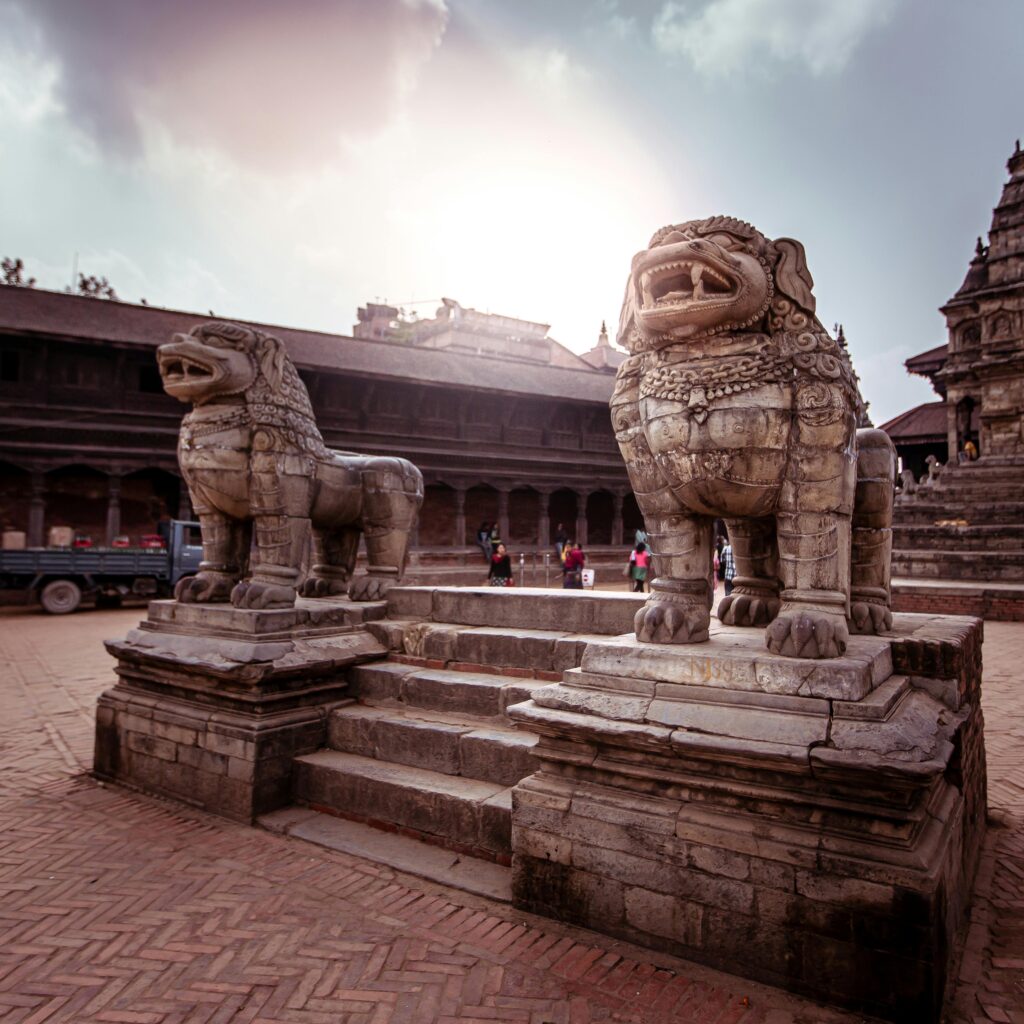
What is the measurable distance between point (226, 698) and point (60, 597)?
45.5 feet

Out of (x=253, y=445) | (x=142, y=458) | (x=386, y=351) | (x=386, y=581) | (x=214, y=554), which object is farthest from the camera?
(x=386, y=351)

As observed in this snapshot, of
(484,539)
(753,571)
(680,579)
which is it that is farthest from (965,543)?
(680,579)

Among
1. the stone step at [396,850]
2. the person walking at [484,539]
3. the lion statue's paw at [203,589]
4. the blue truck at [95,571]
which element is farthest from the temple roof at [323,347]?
the stone step at [396,850]

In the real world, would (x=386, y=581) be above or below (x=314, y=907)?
above

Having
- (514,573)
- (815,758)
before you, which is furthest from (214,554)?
(514,573)

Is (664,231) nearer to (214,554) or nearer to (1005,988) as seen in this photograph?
(1005,988)

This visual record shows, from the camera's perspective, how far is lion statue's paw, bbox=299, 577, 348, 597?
5.52 m

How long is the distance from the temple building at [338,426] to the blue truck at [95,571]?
285 cm

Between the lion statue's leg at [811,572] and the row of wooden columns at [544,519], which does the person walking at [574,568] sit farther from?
the lion statue's leg at [811,572]

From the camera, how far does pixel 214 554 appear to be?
4895mm

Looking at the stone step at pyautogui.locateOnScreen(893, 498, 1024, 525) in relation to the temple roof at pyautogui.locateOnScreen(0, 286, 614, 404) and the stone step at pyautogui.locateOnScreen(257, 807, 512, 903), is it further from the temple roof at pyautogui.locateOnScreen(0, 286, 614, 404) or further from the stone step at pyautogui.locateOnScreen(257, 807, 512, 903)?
the stone step at pyautogui.locateOnScreen(257, 807, 512, 903)

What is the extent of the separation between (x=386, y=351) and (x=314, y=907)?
23.3 m

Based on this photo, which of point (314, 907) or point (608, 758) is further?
point (314, 907)

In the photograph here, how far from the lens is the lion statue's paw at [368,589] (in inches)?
203
